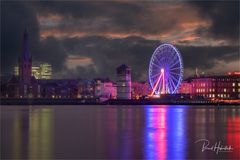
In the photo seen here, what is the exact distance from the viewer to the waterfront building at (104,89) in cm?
12794

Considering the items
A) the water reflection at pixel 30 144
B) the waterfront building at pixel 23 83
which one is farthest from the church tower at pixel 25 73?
the water reflection at pixel 30 144

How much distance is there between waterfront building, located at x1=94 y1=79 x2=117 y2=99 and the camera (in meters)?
128

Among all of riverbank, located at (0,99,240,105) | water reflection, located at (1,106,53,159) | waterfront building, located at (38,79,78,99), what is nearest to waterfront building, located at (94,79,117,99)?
waterfront building, located at (38,79,78,99)

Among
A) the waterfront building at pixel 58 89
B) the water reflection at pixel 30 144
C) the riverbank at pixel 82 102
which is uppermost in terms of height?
the waterfront building at pixel 58 89

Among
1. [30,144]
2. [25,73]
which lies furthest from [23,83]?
[30,144]

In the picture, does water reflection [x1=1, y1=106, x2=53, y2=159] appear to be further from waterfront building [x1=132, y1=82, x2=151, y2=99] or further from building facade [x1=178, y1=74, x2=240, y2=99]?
waterfront building [x1=132, y1=82, x2=151, y2=99]

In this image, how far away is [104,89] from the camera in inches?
5094

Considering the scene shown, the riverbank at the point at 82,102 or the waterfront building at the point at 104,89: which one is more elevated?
the waterfront building at the point at 104,89

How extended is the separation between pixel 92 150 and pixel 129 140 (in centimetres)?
404

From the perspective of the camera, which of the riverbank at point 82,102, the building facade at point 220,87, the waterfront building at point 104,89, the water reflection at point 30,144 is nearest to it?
the water reflection at point 30,144

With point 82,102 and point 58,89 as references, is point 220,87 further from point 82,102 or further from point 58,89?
point 58,89

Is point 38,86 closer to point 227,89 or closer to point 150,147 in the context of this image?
point 227,89

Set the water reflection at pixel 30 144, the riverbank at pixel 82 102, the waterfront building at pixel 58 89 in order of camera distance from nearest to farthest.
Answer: the water reflection at pixel 30 144 < the riverbank at pixel 82 102 < the waterfront building at pixel 58 89

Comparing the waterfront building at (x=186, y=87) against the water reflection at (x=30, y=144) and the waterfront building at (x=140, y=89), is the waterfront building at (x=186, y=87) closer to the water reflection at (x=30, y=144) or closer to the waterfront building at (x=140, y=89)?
the waterfront building at (x=140, y=89)
